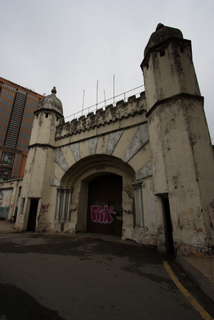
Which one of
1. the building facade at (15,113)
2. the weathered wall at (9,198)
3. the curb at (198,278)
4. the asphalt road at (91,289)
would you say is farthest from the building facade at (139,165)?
the building facade at (15,113)

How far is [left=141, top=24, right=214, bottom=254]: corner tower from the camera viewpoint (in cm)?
401

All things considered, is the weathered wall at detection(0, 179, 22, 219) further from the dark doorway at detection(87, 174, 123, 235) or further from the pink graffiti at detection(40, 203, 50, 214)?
the dark doorway at detection(87, 174, 123, 235)

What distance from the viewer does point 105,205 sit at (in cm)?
878

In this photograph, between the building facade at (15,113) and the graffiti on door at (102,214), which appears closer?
the graffiti on door at (102,214)

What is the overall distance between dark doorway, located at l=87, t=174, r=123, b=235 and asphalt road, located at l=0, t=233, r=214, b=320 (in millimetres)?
3995

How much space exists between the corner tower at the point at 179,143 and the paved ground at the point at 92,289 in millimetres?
1091

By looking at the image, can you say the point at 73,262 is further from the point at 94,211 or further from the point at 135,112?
the point at 135,112

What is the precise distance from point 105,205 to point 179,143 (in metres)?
5.65

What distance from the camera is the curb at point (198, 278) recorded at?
232 cm

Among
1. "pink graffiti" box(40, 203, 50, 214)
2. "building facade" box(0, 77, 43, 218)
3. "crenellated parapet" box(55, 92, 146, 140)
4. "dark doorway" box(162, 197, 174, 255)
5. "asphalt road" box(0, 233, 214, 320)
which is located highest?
"building facade" box(0, 77, 43, 218)

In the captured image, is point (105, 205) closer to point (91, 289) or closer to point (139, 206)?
point (139, 206)

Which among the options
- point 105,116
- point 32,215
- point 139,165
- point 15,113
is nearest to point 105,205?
point 139,165

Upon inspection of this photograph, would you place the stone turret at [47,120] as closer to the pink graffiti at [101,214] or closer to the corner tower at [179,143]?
the pink graffiti at [101,214]

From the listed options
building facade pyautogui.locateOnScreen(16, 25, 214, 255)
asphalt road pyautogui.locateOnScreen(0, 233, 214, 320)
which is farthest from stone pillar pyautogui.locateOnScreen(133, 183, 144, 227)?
asphalt road pyautogui.locateOnScreen(0, 233, 214, 320)
